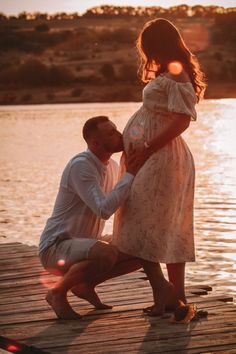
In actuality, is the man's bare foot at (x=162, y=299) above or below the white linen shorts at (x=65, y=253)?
below

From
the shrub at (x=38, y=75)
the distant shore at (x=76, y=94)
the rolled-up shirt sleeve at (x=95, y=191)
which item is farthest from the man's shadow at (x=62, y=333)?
the shrub at (x=38, y=75)

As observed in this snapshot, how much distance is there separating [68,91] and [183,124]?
168 feet

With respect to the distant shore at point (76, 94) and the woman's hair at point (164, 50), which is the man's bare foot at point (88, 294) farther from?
the distant shore at point (76, 94)

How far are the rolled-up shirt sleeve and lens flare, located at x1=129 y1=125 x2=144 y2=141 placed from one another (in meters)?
0.23

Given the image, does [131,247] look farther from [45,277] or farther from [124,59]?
[124,59]

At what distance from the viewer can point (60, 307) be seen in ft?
20.7

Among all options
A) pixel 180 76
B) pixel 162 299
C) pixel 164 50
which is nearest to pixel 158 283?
pixel 162 299

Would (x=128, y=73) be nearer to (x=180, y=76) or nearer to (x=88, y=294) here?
(x=88, y=294)

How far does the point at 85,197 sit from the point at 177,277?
755 millimetres

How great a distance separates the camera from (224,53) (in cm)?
6159

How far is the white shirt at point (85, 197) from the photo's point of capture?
6.04m

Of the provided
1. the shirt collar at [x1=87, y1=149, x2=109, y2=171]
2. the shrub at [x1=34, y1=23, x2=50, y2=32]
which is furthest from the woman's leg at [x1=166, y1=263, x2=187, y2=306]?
the shrub at [x1=34, y1=23, x2=50, y2=32]

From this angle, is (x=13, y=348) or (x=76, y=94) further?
(x=76, y=94)

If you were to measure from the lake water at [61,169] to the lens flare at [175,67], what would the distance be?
3.61 m
